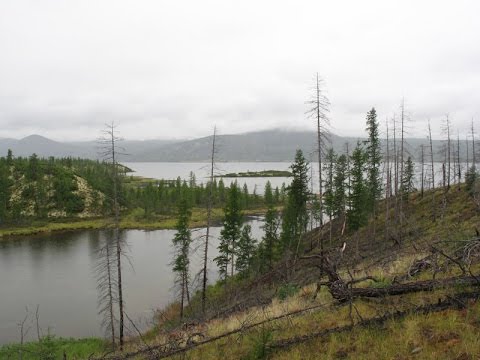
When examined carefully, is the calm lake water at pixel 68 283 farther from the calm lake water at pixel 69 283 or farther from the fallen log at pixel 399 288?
the fallen log at pixel 399 288

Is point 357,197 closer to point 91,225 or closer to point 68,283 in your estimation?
point 68,283

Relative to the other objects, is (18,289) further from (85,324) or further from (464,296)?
(464,296)

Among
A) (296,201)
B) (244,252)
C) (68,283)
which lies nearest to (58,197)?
(68,283)

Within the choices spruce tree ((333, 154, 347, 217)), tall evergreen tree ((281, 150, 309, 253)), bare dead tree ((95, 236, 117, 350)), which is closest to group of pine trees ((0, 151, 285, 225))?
spruce tree ((333, 154, 347, 217))

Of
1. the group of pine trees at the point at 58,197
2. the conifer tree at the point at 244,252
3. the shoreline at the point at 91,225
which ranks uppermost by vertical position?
the group of pine trees at the point at 58,197

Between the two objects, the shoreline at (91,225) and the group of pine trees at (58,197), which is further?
the group of pine trees at (58,197)

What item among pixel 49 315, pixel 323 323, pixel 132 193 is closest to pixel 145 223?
pixel 132 193

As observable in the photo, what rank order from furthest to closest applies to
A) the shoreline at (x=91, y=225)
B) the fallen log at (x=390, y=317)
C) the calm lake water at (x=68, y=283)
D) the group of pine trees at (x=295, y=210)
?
the shoreline at (x=91, y=225) → the group of pine trees at (x=295, y=210) → the calm lake water at (x=68, y=283) → the fallen log at (x=390, y=317)

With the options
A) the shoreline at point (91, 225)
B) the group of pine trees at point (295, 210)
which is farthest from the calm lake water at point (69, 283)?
the shoreline at point (91, 225)

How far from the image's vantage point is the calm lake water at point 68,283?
30.5m

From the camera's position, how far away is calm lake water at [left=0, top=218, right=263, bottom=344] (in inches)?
1199

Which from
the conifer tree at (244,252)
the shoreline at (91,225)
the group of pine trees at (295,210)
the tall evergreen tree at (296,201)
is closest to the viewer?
the group of pine trees at (295,210)

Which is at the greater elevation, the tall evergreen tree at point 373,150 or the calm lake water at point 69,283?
the tall evergreen tree at point 373,150

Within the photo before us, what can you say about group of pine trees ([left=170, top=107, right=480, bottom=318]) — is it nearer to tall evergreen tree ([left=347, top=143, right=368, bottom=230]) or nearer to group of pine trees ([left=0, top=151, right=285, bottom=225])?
tall evergreen tree ([left=347, top=143, right=368, bottom=230])
